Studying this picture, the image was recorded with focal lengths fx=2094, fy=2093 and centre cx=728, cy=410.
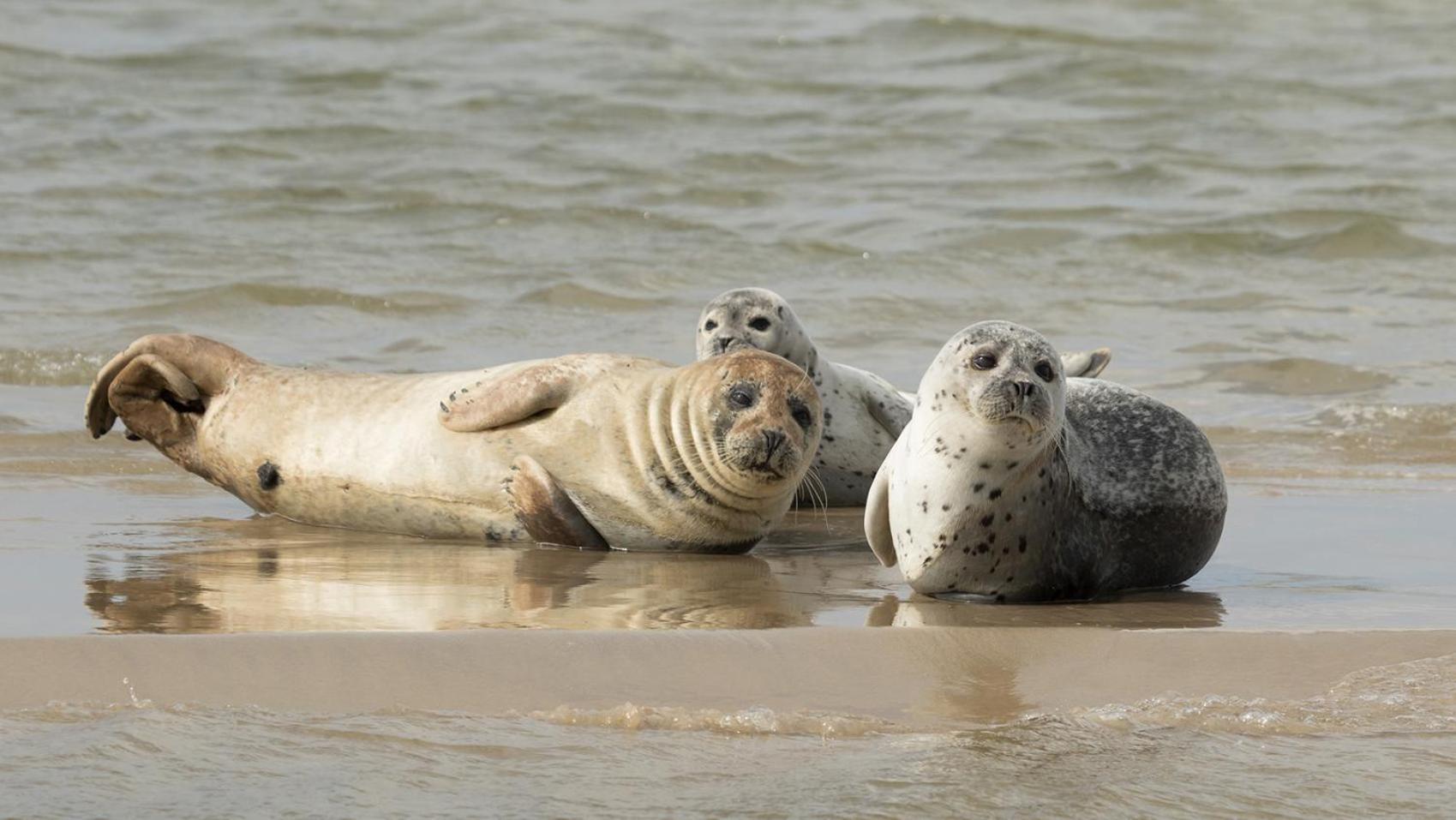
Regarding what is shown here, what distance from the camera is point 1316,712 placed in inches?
139

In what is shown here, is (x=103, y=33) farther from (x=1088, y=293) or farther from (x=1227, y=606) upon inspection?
(x=1227, y=606)

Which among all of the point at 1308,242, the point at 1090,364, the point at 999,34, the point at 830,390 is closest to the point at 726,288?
the point at 1308,242

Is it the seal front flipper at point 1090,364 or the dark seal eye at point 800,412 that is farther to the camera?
the seal front flipper at point 1090,364

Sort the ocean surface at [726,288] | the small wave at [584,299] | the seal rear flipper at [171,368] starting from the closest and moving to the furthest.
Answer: the ocean surface at [726,288] < the seal rear flipper at [171,368] < the small wave at [584,299]

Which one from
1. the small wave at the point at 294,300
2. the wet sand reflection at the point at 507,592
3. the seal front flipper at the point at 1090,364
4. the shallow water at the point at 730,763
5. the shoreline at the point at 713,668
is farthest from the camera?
the small wave at the point at 294,300

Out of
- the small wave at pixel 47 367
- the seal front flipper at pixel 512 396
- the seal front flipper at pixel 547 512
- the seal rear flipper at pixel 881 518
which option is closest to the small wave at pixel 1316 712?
the seal rear flipper at pixel 881 518

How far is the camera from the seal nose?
16.5 feet

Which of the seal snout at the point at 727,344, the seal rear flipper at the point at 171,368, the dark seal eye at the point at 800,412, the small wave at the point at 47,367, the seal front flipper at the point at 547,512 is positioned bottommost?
the small wave at the point at 47,367

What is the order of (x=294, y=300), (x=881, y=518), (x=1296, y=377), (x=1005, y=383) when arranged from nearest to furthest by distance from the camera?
(x=1005, y=383)
(x=881, y=518)
(x=1296, y=377)
(x=294, y=300)

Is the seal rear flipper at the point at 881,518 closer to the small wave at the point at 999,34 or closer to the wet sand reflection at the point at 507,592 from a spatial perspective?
the wet sand reflection at the point at 507,592

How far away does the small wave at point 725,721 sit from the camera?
3.37 metres

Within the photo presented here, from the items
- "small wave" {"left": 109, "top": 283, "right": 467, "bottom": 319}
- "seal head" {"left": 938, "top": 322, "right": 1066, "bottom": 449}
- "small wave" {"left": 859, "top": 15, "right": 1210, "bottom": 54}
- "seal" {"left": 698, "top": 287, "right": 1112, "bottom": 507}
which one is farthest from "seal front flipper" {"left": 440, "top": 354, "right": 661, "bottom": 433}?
"small wave" {"left": 859, "top": 15, "right": 1210, "bottom": 54}

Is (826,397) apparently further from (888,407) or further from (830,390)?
(888,407)

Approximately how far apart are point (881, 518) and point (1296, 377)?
412 centimetres
